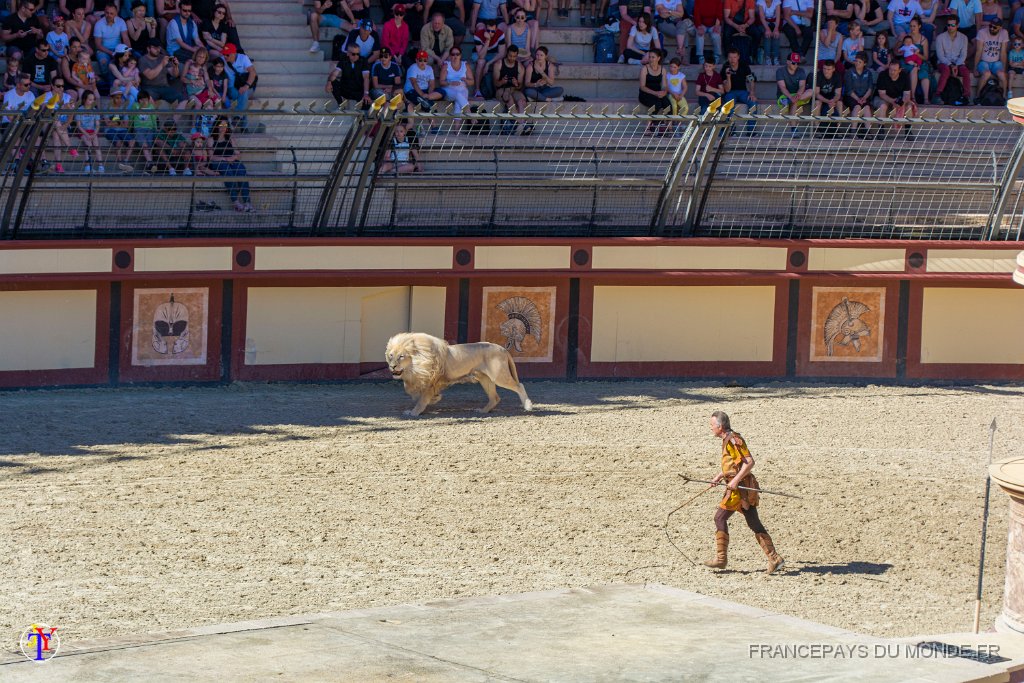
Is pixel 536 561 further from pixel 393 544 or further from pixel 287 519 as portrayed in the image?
pixel 287 519

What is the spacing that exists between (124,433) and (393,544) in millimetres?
3793

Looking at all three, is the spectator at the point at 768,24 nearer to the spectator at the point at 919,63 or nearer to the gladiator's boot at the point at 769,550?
the spectator at the point at 919,63

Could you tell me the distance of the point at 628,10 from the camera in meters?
20.4

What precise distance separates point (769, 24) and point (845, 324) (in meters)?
5.75

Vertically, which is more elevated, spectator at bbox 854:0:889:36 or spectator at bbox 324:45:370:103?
spectator at bbox 854:0:889:36

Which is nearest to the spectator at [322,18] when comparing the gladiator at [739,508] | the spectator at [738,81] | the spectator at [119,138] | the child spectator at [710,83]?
the child spectator at [710,83]

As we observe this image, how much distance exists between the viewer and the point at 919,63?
20.4 metres

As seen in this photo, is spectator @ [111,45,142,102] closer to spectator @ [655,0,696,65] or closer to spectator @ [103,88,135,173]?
spectator @ [103,88,135,173]

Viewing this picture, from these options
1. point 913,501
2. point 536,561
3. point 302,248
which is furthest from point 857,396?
point 536,561

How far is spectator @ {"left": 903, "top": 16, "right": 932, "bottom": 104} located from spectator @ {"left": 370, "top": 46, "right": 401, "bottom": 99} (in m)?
6.67

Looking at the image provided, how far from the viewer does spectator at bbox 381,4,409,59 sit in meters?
18.8

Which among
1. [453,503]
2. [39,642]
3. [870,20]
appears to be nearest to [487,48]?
[870,20]

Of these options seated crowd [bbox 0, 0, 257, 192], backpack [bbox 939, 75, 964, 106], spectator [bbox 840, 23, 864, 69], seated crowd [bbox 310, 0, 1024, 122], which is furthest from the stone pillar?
backpack [bbox 939, 75, 964, 106]

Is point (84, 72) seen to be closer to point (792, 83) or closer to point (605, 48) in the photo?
point (605, 48)
